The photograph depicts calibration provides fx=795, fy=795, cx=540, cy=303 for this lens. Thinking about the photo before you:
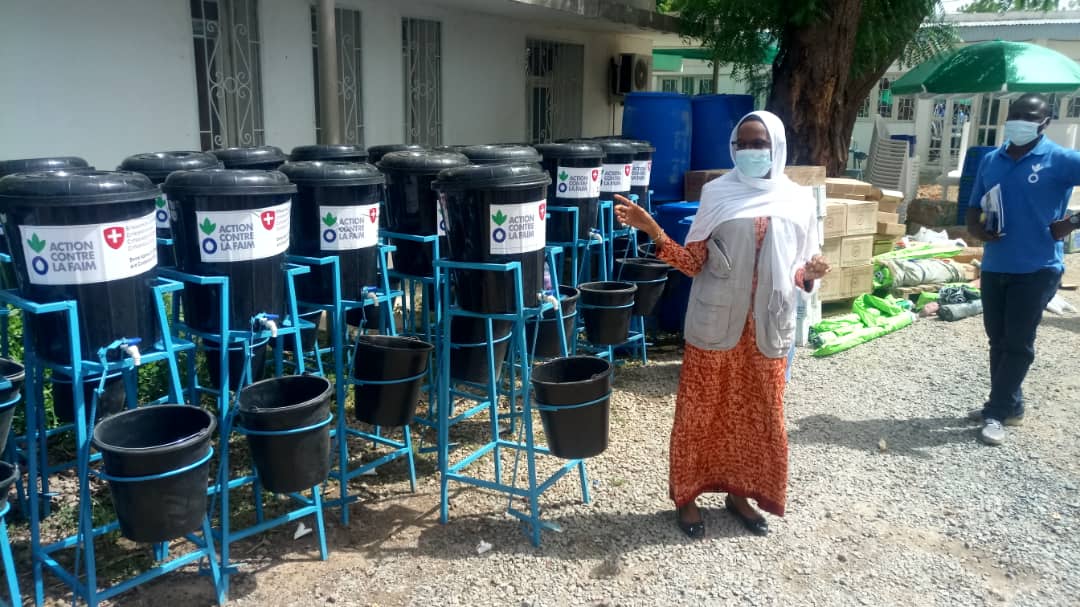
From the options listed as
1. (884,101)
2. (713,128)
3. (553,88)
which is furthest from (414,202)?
(884,101)

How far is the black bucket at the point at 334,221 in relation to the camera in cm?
359

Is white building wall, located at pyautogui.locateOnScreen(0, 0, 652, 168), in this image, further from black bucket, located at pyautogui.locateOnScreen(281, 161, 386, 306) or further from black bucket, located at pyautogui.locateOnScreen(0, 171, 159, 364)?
black bucket, located at pyautogui.locateOnScreen(0, 171, 159, 364)

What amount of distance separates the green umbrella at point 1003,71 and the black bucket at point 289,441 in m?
12.1

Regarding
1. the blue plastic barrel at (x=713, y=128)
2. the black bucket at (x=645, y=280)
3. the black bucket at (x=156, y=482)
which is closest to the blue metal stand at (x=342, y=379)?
the black bucket at (x=156, y=482)

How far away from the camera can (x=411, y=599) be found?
3023 mm

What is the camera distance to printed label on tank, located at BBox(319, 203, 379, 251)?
361 cm

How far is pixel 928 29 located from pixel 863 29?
307 centimetres

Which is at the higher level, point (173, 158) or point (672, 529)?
point (173, 158)

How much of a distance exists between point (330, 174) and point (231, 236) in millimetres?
663

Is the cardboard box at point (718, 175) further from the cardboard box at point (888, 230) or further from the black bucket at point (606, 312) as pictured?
the black bucket at point (606, 312)

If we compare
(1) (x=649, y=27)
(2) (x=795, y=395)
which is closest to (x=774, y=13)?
(1) (x=649, y=27)

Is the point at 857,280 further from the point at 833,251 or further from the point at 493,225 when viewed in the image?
the point at 493,225

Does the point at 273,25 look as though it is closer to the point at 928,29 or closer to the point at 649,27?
the point at 649,27

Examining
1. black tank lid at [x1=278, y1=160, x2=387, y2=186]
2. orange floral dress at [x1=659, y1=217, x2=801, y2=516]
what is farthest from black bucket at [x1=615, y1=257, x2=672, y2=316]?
black tank lid at [x1=278, y1=160, x2=387, y2=186]
